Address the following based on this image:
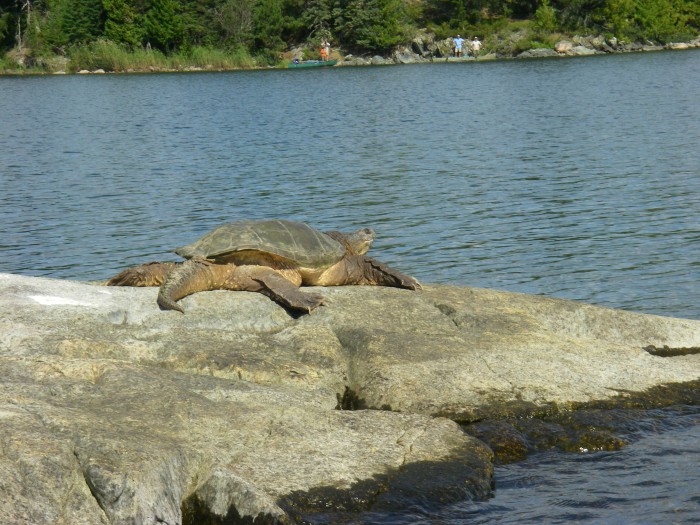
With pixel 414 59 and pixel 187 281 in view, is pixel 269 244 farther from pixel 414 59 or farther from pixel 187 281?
pixel 414 59

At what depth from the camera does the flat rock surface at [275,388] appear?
4.63 metres

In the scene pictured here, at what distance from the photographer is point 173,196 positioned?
61.5 feet

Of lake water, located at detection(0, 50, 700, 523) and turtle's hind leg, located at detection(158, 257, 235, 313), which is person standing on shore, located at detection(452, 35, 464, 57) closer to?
lake water, located at detection(0, 50, 700, 523)

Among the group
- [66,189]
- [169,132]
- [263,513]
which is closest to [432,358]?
[263,513]

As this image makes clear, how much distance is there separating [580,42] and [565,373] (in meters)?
71.3

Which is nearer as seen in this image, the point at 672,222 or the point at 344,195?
the point at 672,222

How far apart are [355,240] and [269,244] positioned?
4.23 feet

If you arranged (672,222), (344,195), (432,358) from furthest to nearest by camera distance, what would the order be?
(344,195), (672,222), (432,358)

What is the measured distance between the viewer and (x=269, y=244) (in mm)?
7805

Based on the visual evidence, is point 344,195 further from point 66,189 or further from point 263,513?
point 263,513

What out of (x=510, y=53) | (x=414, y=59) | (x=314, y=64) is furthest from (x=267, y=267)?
(x=414, y=59)

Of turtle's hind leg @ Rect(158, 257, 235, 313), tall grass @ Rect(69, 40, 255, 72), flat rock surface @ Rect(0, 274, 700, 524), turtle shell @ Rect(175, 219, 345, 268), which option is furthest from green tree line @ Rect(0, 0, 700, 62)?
flat rock surface @ Rect(0, 274, 700, 524)

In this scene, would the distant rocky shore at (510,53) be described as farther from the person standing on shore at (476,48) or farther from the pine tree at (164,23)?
the pine tree at (164,23)

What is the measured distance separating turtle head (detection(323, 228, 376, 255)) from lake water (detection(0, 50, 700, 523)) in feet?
10.3
